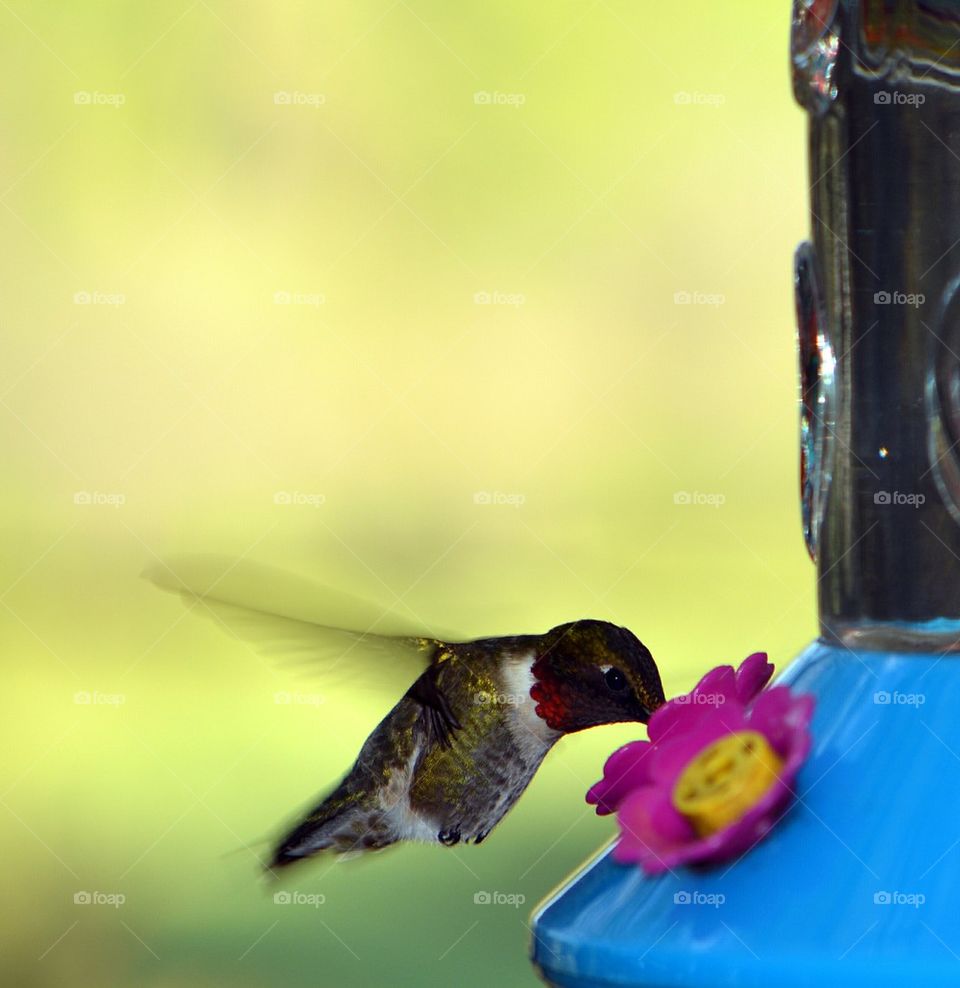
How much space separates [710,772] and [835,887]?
15 centimetres

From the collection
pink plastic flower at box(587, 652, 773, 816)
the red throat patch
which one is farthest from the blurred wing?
pink plastic flower at box(587, 652, 773, 816)

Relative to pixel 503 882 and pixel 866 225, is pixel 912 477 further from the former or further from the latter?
pixel 503 882

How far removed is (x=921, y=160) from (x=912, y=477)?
209mm

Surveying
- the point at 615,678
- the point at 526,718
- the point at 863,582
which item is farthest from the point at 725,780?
the point at 526,718

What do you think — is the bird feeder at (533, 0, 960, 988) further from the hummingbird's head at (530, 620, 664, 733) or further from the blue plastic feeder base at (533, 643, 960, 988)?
the hummingbird's head at (530, 620, 664, 733)

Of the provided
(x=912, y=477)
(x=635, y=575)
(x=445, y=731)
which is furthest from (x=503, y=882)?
(x=912, y=477)

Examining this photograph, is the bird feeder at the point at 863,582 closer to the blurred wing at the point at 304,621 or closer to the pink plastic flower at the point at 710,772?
the pink plastic flower at the point at 710,772

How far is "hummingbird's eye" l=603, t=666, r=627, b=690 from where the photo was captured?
47.6 inches

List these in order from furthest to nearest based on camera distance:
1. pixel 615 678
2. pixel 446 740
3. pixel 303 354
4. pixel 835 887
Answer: pixel 303 354 → pixel 446 740 → pixel 615 678 → pixel 835 887

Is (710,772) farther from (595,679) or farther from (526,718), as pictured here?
(526,718)

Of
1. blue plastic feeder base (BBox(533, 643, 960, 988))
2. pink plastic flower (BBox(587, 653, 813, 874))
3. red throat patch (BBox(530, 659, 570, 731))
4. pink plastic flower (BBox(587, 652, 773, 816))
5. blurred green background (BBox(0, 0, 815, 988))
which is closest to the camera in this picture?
blue plastic feeder base (BBox(533, 643, 960, 988))

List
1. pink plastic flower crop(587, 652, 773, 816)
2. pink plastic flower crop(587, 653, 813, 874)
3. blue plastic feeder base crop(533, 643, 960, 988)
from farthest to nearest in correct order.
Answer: pink plastic flower crop(587, 652, 773, 816), pink plastic flower crop(587, 653, 813, 874), blue plastic feeder base crop(533, 643, 960, 988)

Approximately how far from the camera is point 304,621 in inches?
50.4

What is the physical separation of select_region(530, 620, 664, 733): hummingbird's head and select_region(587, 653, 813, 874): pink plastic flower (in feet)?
0.78
